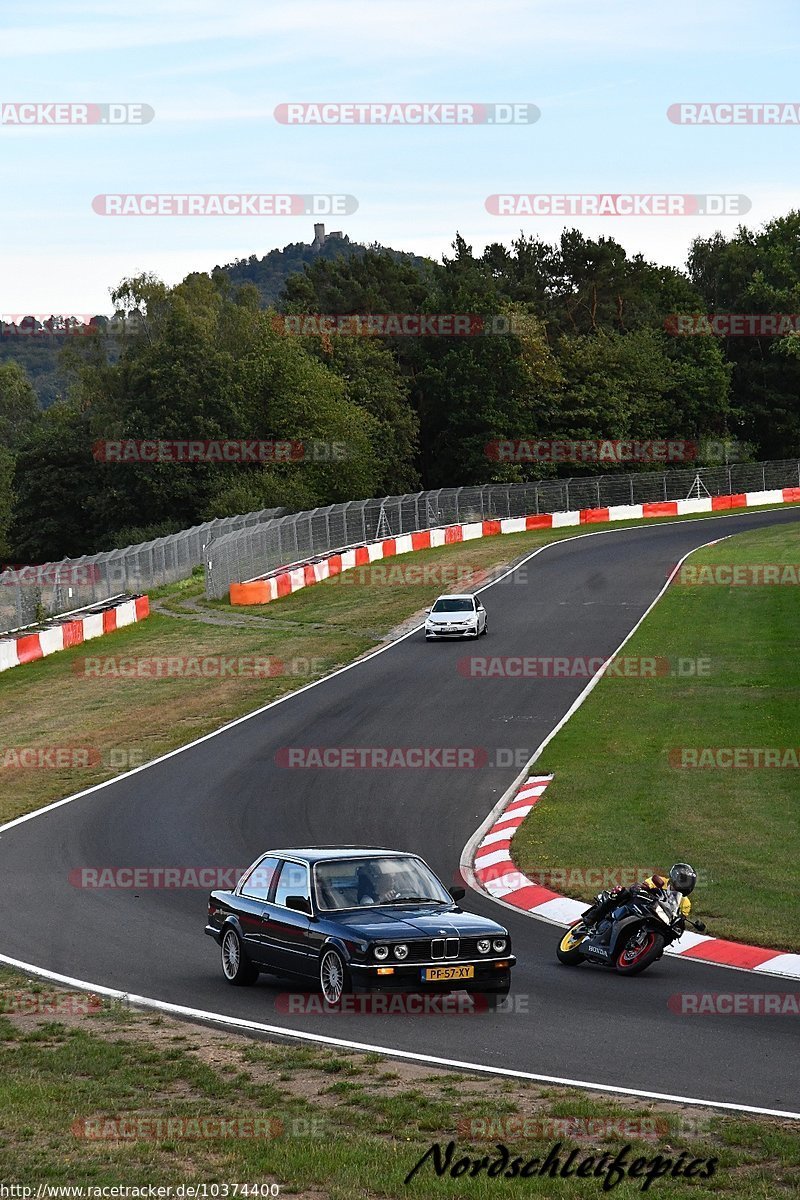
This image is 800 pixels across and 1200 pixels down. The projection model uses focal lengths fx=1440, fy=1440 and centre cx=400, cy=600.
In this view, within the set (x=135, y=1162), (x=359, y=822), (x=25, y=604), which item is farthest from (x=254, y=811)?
(x=25, y=604)

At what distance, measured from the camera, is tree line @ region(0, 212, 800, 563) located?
82.8m

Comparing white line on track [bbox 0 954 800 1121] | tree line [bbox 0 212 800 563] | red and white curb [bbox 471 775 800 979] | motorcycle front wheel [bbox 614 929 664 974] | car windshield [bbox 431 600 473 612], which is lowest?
red and white curb [bbox 471 775 800 979]

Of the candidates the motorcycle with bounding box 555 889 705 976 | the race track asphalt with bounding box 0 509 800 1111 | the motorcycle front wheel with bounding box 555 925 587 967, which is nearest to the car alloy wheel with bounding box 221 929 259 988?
the race track asphalt with bounding box 0 509 800 1111

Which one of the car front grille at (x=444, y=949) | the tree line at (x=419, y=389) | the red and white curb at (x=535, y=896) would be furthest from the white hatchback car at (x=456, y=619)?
the tree line at (x=419, y=389)

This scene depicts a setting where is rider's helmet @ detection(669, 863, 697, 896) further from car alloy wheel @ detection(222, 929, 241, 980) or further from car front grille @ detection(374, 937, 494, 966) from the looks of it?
car alloy wheel @ detection(222, 929, 241, 980)

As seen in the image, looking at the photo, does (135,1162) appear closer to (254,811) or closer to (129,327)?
(254,811)

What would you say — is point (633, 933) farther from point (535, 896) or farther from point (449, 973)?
point (535, 896)

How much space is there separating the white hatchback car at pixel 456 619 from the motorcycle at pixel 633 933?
26.1m

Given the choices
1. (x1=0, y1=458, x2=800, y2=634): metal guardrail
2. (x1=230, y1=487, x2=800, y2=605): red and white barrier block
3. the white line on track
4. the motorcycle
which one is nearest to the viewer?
the white line on track

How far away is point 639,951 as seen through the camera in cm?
1388

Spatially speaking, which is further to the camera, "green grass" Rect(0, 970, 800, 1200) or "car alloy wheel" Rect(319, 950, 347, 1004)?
"car alloy wheel" Rect(319, 950, 347, 1004)

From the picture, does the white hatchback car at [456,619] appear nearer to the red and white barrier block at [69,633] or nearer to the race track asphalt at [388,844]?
the race track asphalt at [388,844]

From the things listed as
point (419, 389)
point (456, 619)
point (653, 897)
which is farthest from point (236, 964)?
point (419, 389)

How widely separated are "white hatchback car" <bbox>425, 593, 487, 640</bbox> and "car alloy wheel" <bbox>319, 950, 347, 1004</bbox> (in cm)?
2733
